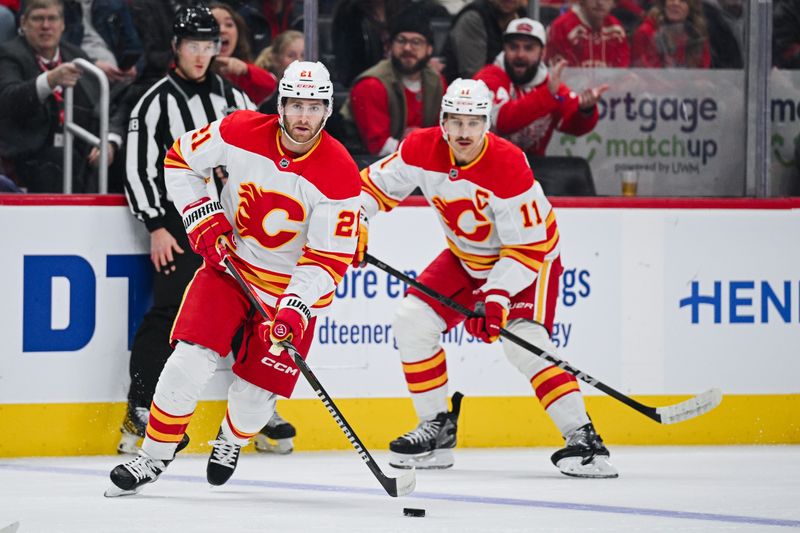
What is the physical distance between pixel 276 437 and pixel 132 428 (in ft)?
1.59

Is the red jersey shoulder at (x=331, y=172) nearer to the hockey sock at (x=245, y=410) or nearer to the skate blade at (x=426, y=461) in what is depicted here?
the hockey sock at (x=245, y=410)

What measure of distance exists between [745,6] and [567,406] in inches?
77.3

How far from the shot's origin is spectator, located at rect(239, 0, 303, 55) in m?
5.57

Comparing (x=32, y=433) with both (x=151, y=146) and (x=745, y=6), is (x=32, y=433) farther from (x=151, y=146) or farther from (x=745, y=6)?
(x=745, y=6)

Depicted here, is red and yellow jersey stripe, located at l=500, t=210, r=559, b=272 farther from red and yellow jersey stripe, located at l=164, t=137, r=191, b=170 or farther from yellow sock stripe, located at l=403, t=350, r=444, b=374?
red and yellow jersey stripe, located at l=164, t=137, r=191, b=170

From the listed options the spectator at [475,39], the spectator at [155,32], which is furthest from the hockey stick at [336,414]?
the spectator at [475,39]

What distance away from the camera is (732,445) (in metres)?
5.67

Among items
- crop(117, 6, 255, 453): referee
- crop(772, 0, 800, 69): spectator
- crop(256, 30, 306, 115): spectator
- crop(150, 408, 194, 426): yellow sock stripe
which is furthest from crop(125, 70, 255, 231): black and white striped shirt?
crop(772, 0, 800, 69): spectator

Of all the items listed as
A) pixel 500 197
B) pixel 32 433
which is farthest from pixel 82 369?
pixel 500 197

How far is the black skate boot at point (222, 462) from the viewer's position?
4332 millimetres

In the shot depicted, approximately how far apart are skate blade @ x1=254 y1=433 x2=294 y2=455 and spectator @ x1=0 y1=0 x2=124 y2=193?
1.06 m

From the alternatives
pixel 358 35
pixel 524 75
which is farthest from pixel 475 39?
pixel 358 35

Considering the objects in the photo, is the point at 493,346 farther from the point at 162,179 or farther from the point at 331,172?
the point at 331,172

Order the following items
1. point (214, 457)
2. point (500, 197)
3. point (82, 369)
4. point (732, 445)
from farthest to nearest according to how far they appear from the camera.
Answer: point (732, 445) → point (82, 369) → point (500, 197) → point (214, 457)
